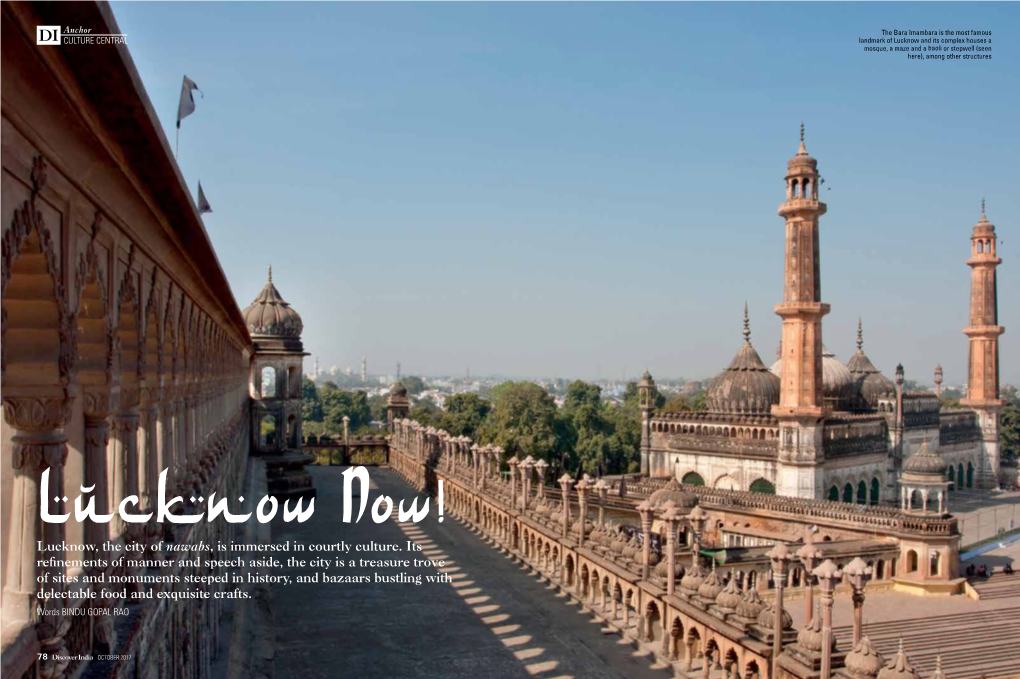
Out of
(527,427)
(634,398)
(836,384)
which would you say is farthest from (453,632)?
(634,398)

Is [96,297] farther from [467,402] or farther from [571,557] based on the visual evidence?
[467,402]

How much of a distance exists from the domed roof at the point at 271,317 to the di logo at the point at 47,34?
34.3 m

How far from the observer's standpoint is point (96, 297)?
5.37 meters

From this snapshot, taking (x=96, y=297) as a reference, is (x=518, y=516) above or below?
below

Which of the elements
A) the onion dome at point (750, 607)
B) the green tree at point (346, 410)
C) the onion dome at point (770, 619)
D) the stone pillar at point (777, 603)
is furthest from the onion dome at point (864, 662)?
the green tree at point (346, 410)

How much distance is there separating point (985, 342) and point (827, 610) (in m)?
51.9

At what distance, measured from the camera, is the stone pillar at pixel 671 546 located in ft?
53.6

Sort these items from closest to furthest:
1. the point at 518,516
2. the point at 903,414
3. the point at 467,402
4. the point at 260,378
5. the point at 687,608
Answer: the point at 687,608 → the point at 518,516 → the point at 260,378 → the point at 903,414 → the point at 467,402

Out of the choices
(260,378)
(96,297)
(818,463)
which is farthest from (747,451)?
(96,297)

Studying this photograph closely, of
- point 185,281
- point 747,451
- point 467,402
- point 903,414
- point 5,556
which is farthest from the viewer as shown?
point 467,402

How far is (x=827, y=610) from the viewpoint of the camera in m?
11.8

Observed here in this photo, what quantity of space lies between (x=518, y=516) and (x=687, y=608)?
1010cm

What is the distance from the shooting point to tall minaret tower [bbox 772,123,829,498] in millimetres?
38906

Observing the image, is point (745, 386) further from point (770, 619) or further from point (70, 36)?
point (70, 36)
